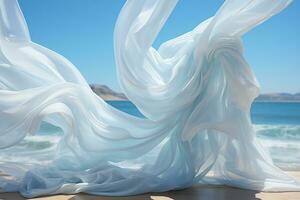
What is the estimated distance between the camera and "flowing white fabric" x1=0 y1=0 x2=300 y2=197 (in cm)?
310

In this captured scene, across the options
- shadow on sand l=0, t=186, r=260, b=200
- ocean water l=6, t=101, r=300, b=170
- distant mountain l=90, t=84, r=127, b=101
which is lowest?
shadow on sand l=0, t=186, r=260, b=200

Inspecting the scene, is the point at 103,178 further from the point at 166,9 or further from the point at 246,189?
the point at 166,9

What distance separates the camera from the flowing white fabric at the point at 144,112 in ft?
10.2

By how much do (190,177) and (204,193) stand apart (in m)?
0.19

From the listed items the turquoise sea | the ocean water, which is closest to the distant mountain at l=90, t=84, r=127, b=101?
the turquoise sea

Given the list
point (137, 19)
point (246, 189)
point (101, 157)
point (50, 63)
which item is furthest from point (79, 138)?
point (246, 189)

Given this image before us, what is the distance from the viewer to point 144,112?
3.49m

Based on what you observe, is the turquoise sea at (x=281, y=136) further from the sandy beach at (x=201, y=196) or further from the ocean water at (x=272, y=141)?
the sandy beach at (x=201, y=196)

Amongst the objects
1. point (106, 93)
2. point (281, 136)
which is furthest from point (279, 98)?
point (281, 136)

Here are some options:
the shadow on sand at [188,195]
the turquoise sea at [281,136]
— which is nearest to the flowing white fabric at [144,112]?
the shadow on sand at [188,195]

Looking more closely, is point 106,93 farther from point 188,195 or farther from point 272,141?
point 188,195

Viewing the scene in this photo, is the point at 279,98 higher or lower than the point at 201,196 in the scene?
higher

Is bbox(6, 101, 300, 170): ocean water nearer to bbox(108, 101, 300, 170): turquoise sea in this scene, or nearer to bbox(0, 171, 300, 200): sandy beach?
bbox(108, 101, 300, 170): turquoise sea

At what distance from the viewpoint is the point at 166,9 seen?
3365mm
